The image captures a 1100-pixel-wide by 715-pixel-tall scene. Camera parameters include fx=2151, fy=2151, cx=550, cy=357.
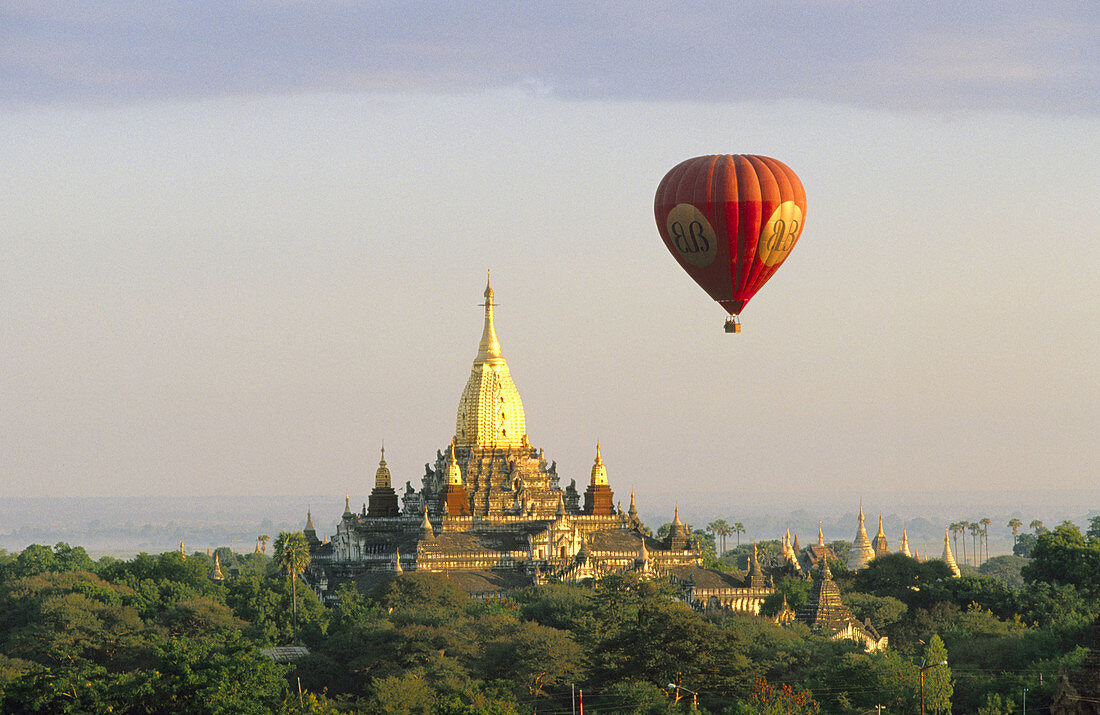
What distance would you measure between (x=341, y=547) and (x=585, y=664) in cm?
5479

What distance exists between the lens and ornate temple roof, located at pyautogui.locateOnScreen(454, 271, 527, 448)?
456 ft

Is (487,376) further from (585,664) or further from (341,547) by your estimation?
(585,664)

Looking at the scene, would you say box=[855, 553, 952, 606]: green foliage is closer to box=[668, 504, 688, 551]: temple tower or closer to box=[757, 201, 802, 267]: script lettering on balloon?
box=[668, 504, 688, 551]: temple tower

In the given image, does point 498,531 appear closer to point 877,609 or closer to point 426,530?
point 426,530

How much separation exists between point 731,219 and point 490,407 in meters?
60.6

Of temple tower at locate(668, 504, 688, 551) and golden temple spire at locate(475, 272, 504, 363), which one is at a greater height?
golden temple spire at locate(475, 272, 504, 363)

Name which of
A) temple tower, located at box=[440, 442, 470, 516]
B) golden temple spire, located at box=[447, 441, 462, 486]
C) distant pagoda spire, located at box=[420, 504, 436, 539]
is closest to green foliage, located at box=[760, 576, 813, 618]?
distant pagoda spire, located at box=[420, 504, 436, 539]

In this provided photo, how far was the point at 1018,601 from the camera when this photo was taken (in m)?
107

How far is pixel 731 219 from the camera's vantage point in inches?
3162

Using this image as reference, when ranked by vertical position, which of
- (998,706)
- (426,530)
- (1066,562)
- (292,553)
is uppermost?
(426,530)

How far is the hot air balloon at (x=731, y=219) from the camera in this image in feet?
263

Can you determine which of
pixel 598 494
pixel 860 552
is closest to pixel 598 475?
pixel 598 494

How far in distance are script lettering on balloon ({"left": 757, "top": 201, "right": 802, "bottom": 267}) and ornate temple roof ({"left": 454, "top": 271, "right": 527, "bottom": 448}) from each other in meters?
58.2

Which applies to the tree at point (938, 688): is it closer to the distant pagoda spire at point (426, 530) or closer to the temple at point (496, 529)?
the temple at point (496, 529)
